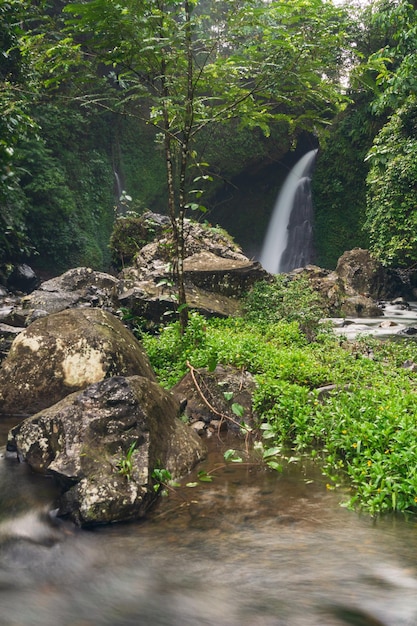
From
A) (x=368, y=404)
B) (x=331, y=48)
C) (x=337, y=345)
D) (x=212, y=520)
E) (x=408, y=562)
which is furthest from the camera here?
(x=337, y=345)

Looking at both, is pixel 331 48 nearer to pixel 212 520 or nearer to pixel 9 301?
pixel 212 520

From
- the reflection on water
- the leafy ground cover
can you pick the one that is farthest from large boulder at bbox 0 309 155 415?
the reflection on water

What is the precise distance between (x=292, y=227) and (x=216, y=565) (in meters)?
24.0

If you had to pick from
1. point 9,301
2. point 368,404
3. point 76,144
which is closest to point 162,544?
point 368,404

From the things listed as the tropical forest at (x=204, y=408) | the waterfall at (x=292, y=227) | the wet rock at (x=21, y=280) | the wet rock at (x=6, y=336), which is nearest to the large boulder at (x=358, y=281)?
the tropical forest at (x=204, y=408)

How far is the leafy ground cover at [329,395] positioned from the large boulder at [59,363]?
35.7 inches

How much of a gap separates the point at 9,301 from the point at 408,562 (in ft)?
50.2

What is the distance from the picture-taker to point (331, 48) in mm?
6617

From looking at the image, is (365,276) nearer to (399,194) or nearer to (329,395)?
(399,194)

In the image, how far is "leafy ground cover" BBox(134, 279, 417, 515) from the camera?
394 centimetres

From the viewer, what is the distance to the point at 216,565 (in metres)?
3.19

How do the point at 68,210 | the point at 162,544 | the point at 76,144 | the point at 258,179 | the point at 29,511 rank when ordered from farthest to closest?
the point at 258,179 < the point at 76,144 < the point at 68,210 < the point at 29,511 < the point at 162,544

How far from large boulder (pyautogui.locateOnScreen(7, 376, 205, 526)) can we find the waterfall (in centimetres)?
2084

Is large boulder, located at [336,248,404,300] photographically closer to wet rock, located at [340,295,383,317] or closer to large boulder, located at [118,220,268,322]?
wet rock, located at [340,295,383,317]
